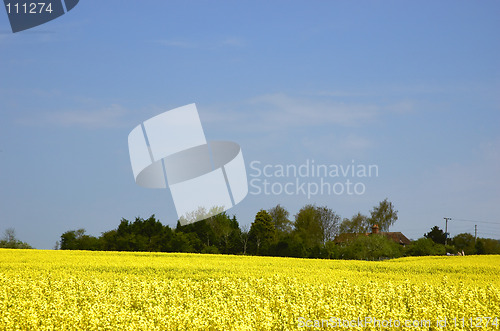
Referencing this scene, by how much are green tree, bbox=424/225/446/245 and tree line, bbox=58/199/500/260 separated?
17cm

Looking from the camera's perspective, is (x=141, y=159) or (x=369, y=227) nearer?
(x=141, y=159)

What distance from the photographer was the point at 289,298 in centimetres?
1260

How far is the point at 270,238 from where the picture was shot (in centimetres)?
6838

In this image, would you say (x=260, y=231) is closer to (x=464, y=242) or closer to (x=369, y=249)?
(x=369, y=249)

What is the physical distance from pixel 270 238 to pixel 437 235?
33.2m

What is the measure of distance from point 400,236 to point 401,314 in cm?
9664

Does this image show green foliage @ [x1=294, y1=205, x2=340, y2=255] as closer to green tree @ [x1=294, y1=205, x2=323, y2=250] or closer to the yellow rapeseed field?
green tree @ [x1=294, y1=205, x2=323, y2=250]

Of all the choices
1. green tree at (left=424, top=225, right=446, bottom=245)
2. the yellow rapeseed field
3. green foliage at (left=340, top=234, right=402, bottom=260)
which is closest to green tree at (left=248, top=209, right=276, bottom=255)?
green foliage at (left=340, top=234, right=402, bottom=260)

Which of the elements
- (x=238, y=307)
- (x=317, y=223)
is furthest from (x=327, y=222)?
(x=238, y=307)

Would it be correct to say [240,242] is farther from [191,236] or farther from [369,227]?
[369,227]

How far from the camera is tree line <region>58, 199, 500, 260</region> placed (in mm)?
60591

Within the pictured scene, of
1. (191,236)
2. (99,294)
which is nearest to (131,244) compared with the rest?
(191,236)

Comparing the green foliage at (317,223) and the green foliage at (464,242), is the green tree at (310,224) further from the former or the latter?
the green foliage at (464,242)

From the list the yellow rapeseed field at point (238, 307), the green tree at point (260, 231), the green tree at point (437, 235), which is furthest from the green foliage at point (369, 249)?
the yellow rapeseed field at point (238, 307)
